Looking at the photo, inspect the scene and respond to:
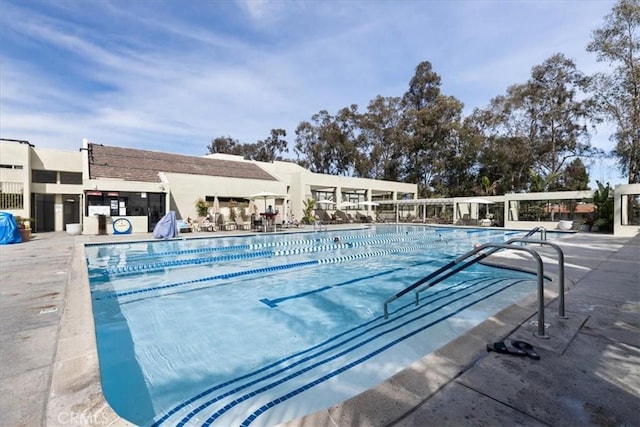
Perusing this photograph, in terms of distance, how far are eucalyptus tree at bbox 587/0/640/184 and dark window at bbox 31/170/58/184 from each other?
1482 inches

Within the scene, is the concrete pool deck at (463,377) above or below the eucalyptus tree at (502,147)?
below

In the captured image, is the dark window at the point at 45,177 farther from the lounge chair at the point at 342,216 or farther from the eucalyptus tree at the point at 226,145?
the eucalyptus tree at the point at 226,145

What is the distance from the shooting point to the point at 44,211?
19906mm

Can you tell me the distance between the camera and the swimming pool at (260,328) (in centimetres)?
308

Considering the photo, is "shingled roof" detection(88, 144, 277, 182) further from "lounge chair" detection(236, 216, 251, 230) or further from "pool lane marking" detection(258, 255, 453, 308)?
"pool lane marking" detection(258, 255, 453, 308)

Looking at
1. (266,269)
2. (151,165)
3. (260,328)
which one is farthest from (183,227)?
(260,328)

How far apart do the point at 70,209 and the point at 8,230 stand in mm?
10004

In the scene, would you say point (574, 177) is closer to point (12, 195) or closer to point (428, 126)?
point (428, 126)

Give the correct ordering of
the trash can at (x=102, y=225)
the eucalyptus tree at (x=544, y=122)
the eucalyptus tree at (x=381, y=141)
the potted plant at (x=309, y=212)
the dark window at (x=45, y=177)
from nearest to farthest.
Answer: the trash can at (x=102, y=225) → the dark window at (x=45, y=177) → the potted plant at (x=309, y=212) → the eucalyptus tree at (x=544, y=122) → the eucalyptus tree at (x=381, y=141)

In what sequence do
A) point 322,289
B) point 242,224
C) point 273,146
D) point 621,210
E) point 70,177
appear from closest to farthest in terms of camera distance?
point 322,289, point 621,210, point 242,224, point 70,177, point 273,146

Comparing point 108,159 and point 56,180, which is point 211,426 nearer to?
point 108,159

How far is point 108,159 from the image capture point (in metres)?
18.9

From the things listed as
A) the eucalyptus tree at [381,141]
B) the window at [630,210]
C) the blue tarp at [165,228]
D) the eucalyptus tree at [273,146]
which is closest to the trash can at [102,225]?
the blue tarp at [165,228]

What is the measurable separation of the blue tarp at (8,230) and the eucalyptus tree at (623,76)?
1361 inches
